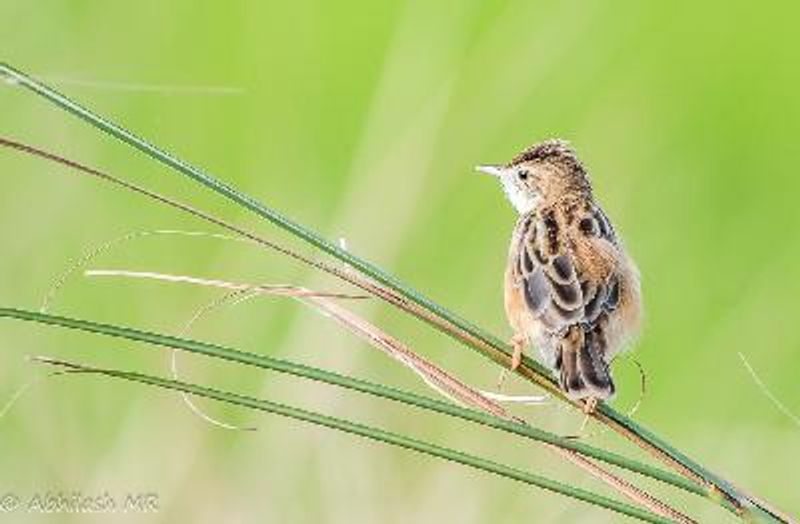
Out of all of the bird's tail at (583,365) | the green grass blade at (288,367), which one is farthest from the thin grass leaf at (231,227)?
the bird's tail at (583,365)

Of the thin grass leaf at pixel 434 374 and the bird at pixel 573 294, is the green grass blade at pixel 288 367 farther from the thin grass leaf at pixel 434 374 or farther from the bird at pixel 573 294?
the bird at pixel 573 294

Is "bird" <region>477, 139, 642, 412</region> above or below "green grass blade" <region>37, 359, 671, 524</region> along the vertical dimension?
above

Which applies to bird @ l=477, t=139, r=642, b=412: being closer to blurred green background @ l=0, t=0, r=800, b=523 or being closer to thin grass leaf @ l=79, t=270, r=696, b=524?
thin grass leaf @ l=79, t=270, r=696, b=524

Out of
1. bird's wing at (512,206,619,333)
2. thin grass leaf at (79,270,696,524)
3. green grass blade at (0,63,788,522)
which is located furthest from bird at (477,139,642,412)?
green grass blade at (0,63,788,522)

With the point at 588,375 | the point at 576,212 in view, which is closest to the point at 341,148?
the point at 576,212

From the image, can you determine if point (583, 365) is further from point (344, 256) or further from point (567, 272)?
point (344, 256)

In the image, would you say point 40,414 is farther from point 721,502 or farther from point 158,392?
point 721,502
